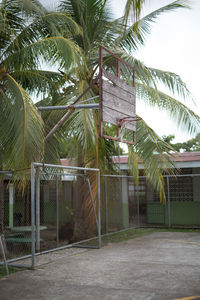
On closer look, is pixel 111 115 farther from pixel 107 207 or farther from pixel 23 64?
pixel 107 207

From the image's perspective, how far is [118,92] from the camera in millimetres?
9516

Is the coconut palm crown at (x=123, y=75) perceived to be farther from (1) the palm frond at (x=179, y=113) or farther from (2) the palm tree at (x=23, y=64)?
(2) the palm tree at (x=23, y=64)

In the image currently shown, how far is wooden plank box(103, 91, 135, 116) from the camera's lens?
347 inches

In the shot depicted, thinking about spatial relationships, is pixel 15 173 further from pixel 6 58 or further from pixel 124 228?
pixel 124 228

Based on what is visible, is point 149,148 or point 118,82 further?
point 149,148

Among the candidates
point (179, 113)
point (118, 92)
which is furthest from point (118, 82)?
point (179, 113)

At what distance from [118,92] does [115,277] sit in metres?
4.59

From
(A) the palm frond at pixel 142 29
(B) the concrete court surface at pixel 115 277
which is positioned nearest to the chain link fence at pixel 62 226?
(B) the concrete court surface at pixel 115 277

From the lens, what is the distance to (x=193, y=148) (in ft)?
169

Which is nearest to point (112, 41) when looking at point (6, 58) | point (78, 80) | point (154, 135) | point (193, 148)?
point (78, 80)

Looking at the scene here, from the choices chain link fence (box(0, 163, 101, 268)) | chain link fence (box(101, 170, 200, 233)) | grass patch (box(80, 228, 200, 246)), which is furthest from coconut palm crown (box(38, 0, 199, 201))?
chain link fence (box(101, 170, 200, 233))

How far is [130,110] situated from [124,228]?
738cm

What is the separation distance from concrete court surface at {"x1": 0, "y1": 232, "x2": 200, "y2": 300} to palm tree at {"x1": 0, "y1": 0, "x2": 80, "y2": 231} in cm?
233

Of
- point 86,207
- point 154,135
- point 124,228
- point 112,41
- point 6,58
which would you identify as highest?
point 112,41
